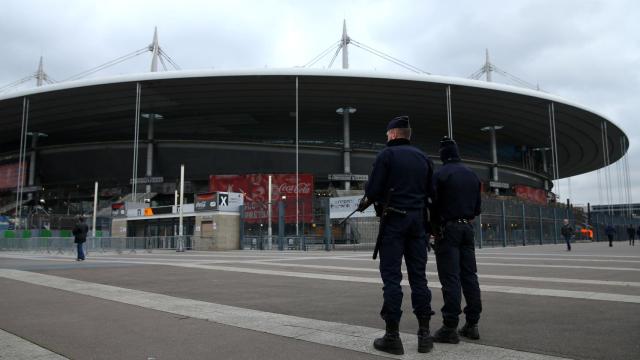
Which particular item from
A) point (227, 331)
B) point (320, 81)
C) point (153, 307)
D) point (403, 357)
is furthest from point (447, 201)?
point (320, 81)

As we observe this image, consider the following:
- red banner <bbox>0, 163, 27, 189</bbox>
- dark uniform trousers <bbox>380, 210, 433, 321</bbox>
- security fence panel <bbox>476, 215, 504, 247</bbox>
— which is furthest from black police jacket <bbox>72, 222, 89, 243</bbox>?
red banner <bbox>0, 163, 27, 189</bbox>

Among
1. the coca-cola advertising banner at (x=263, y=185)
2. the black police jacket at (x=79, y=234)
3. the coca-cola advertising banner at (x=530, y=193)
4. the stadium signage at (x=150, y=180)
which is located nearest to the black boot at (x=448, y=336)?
the black police jacket at (x=79, y=234)

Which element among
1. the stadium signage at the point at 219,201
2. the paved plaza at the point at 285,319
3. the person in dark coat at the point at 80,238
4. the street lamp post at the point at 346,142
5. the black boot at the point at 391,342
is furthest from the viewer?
the street lamp post at the point at 346,142

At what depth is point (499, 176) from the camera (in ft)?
212

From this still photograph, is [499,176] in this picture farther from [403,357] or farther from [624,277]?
[403,357]

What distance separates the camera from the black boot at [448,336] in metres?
4.25

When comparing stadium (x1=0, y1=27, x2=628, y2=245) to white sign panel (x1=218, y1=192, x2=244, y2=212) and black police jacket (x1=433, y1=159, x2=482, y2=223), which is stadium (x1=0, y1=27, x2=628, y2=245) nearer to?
white sign panel (x1=218, y1=192, x2=244, y2=212)

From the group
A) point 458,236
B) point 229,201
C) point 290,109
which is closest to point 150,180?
point 290,109

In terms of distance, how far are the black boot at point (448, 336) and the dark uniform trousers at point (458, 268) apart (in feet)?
0.39

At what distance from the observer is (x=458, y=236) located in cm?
466

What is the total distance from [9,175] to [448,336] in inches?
2659

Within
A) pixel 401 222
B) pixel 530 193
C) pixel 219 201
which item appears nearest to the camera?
pixel 401 222

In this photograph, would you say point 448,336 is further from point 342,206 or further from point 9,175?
point 9,175

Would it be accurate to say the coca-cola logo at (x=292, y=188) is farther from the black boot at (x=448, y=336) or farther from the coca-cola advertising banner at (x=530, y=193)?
the black boot at (x=448, y=336)
